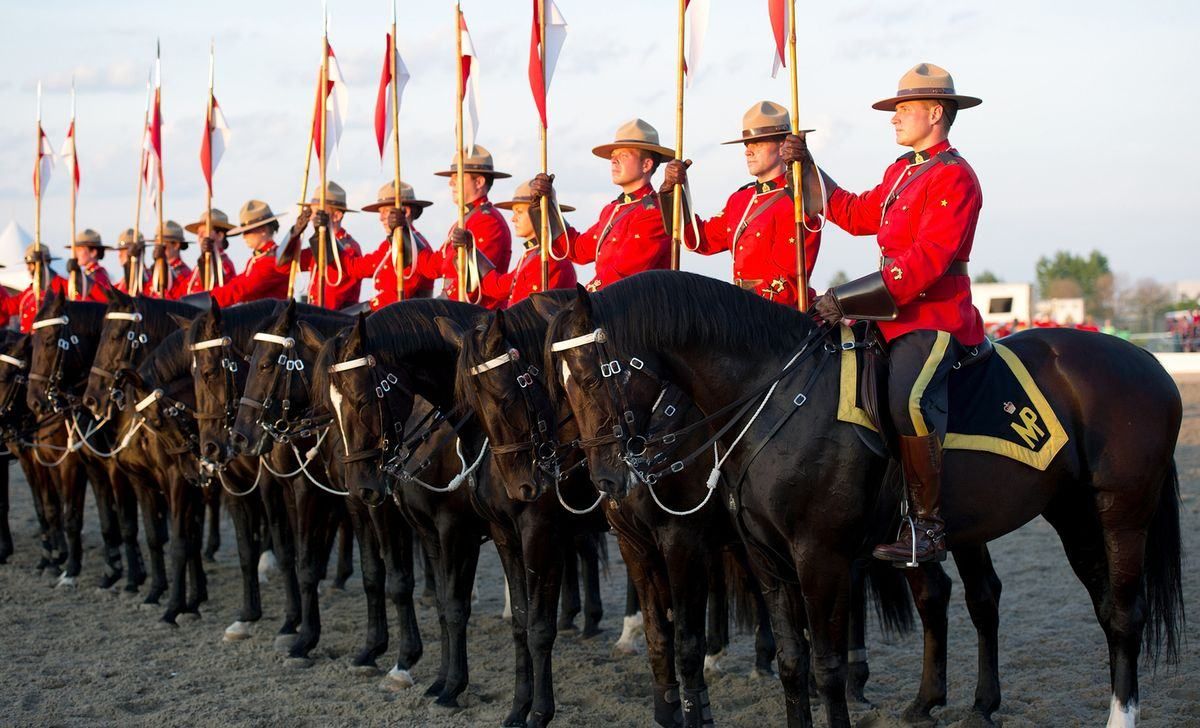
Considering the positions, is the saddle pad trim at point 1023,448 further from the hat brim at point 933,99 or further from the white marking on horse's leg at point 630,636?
the white marking on horse's leg at point 630,636

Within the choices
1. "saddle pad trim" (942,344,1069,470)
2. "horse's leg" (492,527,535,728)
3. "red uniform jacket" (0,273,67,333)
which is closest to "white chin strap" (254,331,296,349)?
"horse's leg" (492,527,535,728)

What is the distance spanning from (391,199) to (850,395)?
713cm

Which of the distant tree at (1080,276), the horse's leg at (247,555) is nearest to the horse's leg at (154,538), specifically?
the horse's leg at (247,555)

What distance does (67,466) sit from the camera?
39.4 ft

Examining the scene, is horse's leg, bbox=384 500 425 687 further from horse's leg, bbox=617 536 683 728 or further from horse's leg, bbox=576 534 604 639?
horse's leg, bbox=617 536 683 728

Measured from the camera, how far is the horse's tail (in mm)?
6578

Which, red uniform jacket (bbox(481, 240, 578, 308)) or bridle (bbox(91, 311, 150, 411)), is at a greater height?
red uniform jacket (bbox(481, 240, 578, 308))

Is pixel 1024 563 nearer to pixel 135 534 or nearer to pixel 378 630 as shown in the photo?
pixel 378 630

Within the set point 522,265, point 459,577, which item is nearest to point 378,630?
point 459,577

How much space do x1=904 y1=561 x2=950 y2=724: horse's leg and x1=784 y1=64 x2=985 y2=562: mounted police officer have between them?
4.26 feet

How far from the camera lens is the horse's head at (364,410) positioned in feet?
23.1

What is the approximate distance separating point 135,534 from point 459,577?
522 centimetres

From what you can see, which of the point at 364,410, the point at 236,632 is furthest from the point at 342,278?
the point at 364,410

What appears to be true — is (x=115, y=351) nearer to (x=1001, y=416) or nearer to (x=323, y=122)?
(x=323, y=122)
